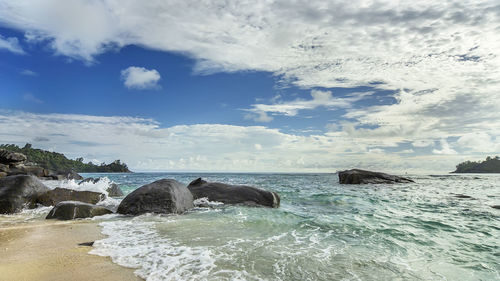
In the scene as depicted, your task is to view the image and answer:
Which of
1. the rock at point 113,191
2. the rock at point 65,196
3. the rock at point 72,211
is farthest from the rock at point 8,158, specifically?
the rock at point 72,211

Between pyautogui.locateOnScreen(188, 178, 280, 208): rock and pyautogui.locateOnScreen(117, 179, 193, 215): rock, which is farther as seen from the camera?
pyautogui.locateOnScreen(188, 178, 280, 208): rock

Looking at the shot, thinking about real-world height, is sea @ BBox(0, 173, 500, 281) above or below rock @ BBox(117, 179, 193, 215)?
below

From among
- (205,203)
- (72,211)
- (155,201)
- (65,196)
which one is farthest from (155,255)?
(65,196)

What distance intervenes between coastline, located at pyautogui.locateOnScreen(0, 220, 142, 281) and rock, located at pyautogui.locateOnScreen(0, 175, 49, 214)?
440 cm

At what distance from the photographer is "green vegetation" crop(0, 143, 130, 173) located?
318 ft

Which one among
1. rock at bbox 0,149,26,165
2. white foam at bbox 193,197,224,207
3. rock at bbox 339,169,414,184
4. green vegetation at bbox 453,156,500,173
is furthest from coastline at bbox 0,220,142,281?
green vegetation at bbox 453,156,500,173

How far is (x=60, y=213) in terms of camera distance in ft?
29.9

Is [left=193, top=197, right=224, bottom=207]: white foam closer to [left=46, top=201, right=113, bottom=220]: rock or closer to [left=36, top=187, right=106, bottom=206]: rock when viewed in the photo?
[left=46, top=201, right=113, bottom=220]: rock

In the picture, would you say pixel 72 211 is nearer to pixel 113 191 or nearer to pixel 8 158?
pixel 113 191

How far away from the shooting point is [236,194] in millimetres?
13453

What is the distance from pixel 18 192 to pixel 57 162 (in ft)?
380

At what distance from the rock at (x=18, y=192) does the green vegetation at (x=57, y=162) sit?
7786 centimetres

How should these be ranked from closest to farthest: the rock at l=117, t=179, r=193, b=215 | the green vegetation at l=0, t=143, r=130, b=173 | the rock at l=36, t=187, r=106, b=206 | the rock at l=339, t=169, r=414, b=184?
the rock at l=117, t=179, r=193, b=215 → the rock at l=36, t=187, r=106, b=206 → the rock at l=339, t=169, r=414, b=184 → the green vegetation at l=0, t=143, r=130, b=173

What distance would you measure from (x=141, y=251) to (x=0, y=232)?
171 inches
